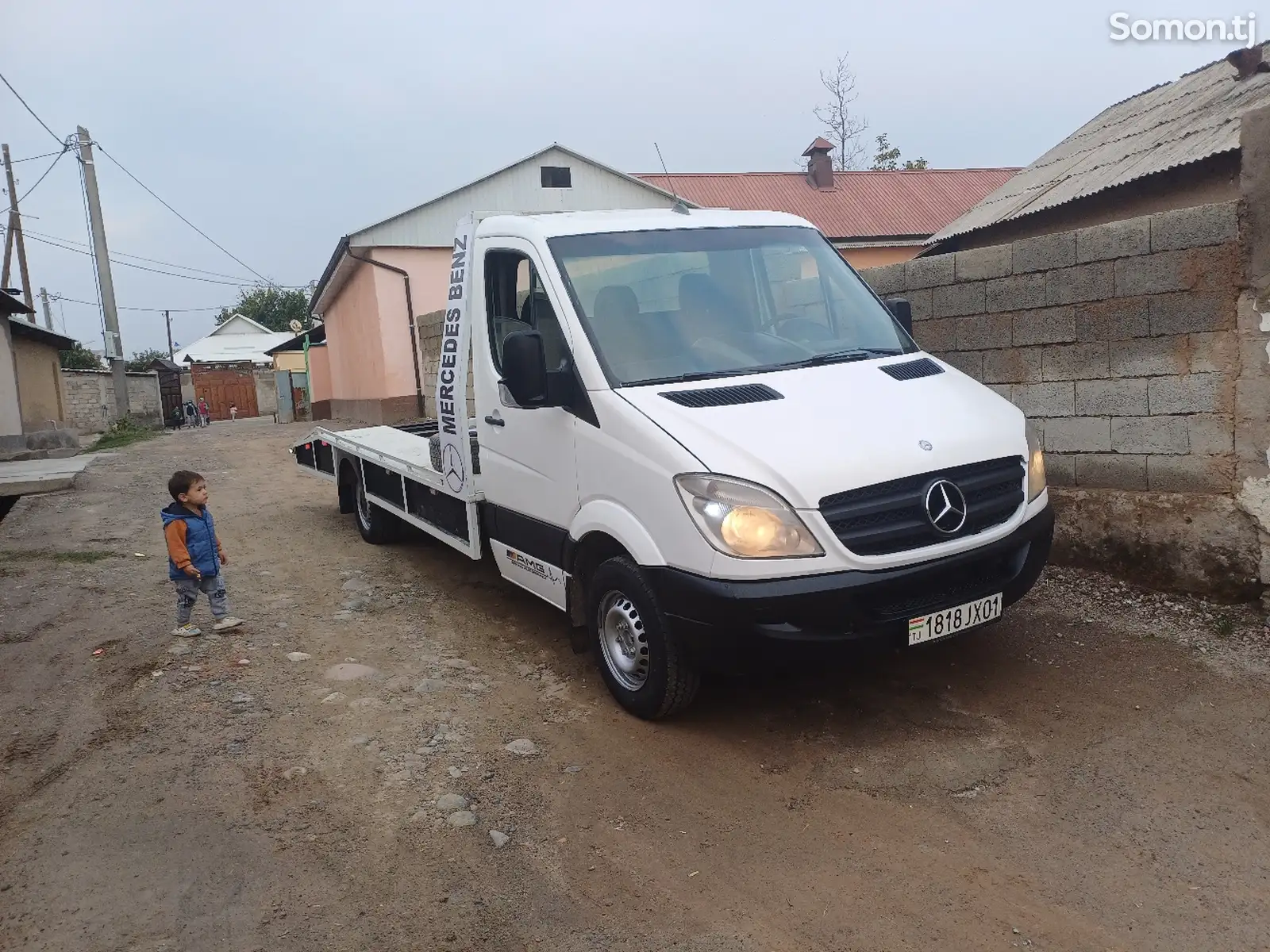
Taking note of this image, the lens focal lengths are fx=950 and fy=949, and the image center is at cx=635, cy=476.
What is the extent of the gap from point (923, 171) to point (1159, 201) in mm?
21331

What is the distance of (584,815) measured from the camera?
11.6 feet

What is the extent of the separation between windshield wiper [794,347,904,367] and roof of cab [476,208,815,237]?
976 mm

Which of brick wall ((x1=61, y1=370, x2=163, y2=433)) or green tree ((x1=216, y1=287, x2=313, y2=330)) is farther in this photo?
green tree ((x1=216, y1=287, x2=313, y2=330))

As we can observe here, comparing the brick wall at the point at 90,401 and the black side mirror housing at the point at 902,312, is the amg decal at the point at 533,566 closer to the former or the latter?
the black side mirror housing at the point at 902,312

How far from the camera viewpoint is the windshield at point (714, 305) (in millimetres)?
4461

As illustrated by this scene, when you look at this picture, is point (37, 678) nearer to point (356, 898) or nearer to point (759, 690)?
point (356, 898)

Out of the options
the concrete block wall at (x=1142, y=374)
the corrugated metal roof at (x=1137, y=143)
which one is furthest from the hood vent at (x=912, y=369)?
the corrugated metal roof at (x=1137, y=143)

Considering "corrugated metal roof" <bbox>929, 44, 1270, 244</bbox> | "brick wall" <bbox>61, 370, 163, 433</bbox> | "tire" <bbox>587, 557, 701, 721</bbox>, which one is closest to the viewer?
"tire" <bbox>587, 557, 701, 721</bbox>

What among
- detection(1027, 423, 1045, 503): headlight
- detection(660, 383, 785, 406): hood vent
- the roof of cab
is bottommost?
detection(1027, 423, 1045, 503): headlight

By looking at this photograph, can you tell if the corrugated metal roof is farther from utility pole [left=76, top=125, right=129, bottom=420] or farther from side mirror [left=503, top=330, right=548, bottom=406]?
utility pole [left=76, top=125, right=129, bottom=420]

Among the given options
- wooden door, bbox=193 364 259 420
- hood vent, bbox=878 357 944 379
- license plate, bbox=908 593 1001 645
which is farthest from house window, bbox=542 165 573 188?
wooden door, bbox=193 364 259 420

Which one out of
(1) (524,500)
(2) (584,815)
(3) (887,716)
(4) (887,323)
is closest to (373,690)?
(1) (524,500)

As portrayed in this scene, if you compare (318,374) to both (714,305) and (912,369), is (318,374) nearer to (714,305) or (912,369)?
(714,305)

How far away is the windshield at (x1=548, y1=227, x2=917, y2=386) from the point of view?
4.46 metres
